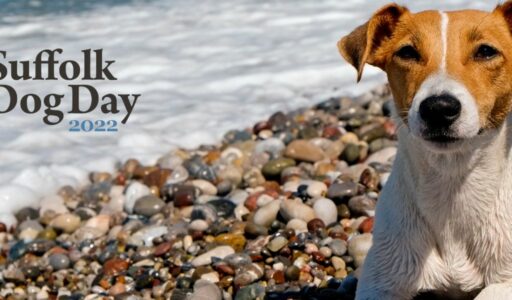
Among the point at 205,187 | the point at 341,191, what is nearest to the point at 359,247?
the point at 341,191

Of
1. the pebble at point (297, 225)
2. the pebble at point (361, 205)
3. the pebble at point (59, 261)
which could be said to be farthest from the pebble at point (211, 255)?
the pebble at point (59, 261)

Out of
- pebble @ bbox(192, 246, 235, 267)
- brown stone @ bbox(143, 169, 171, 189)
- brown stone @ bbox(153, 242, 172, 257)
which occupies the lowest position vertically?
brown stone @ bbox(153, 242, 172, 257)

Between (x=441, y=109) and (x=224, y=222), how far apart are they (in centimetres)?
302

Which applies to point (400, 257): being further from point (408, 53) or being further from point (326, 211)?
point (326, 211)

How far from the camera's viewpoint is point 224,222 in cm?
648


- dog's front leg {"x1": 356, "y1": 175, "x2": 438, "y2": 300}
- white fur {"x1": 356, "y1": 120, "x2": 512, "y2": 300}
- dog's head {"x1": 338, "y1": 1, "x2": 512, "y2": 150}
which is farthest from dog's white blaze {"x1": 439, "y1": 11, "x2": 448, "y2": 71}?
dog's front leg {"x1": 356, "y1": 175, "x2": 438, "y2": 300}

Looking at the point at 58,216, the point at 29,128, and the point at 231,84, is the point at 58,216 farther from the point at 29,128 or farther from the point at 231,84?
the point at 231,84

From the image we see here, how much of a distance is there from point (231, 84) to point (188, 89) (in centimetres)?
55

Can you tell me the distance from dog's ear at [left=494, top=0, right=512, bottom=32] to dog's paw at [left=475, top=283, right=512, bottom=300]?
3.86ft

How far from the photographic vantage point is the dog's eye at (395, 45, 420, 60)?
413 centimetres

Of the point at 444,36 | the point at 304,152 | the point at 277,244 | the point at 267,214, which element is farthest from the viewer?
the point at 304,152

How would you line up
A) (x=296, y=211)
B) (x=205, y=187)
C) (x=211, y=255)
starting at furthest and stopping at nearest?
1. (x=205, y=187)
2. (x=296, y=211)
3. (x=211, y=255)

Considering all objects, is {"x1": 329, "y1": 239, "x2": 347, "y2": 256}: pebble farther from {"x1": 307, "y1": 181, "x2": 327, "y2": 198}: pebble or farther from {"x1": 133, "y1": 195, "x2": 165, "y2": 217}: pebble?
{"x1": 133, "y1": 195, "x2": 165, "y2": 217}: pebble

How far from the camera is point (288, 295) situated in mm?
5219
